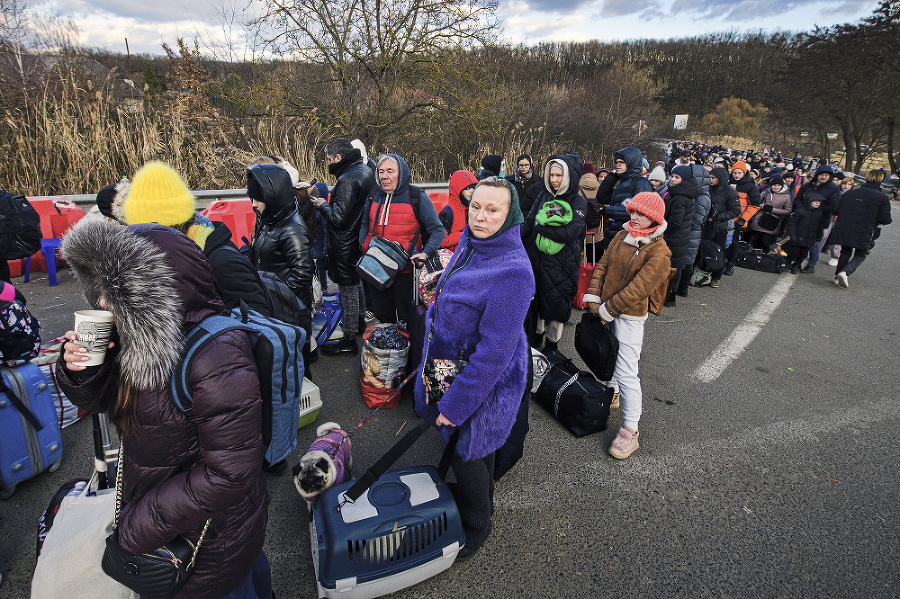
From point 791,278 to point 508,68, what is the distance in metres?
10.8

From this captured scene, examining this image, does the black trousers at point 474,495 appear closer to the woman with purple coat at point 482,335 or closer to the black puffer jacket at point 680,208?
the woman with purple coat at point 482,335

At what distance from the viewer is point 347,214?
14.1 feet

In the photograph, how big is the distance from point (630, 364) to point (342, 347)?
107 inches

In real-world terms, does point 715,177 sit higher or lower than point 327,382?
higher

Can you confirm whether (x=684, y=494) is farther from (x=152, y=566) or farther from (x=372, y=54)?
(x=372, y=54)

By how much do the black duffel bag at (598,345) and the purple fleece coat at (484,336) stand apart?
129 centimetres

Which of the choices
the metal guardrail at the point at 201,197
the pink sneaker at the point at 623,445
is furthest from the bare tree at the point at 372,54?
the pink sneaker at the point at 623,445

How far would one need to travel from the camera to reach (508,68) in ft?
49.6

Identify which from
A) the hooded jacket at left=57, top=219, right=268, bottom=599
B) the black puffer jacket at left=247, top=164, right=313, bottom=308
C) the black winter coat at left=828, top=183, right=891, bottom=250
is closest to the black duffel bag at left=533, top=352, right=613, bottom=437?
the black puffer jacket at left=247, top=164, right=313, bottom=308

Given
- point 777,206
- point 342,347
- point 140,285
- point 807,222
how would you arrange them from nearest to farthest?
point 140,285 < point 342,347 < point 807,222 < point 777,206

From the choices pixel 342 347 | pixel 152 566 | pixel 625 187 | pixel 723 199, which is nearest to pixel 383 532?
pixel 152 566

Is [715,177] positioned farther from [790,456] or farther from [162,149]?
[162,149]

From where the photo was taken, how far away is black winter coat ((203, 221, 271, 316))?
2.39 meters

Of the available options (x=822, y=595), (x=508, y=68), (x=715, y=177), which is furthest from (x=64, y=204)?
(x=508, y=68)
